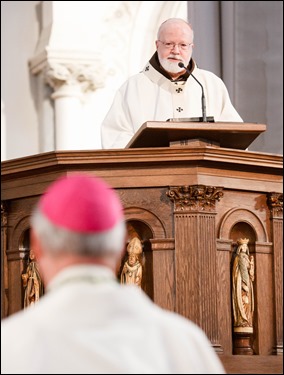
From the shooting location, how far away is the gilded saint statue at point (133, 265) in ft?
20.6

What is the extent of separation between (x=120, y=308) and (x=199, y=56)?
7.51m

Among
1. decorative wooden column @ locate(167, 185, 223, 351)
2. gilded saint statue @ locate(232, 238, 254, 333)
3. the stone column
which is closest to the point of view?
decorative wooden column @ locate(167, 185, 223, 351)

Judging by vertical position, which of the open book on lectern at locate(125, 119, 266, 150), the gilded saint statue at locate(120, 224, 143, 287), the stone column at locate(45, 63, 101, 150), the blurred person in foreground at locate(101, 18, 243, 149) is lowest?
the gilded saint statue at locate(120, 224, 143, 287)

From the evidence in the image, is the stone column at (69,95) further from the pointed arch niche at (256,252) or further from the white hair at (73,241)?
the white hair at (73,241)

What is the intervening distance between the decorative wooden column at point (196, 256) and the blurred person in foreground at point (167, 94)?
3.03ft

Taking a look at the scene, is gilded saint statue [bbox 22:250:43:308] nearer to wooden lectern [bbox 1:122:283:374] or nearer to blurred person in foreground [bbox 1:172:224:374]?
wooden lectern [bbox 1:122:283:374]

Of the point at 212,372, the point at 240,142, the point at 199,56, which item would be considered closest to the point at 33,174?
the point at 240,142

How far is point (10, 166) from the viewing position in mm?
6711

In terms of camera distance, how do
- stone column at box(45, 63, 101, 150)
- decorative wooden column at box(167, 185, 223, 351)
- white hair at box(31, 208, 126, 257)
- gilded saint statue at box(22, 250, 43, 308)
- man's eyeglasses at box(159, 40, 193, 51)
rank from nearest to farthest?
white hair at box(31, 208, 126, 257) → decorative wooden column at box(167, 185, 223, 351) → gilded saint statue at box(22, 250, 43, 308) → man's eyeglasses at box(159, 40, 193, 51) → stone column at box(45, 63, 101, 150)

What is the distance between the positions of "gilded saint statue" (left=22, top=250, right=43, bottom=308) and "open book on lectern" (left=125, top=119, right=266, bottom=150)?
0.72 metres

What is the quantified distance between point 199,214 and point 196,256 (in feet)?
0.68

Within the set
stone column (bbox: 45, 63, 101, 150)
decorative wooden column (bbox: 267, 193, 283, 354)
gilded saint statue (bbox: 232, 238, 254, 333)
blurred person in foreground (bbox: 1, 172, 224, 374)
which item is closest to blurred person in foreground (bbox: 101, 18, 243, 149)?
decorative wooden column (bbox: 267, 193, 283, 354)

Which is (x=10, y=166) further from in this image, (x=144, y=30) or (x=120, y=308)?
(x=144, y=30)

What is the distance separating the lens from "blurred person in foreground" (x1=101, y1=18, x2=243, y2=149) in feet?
23.5
